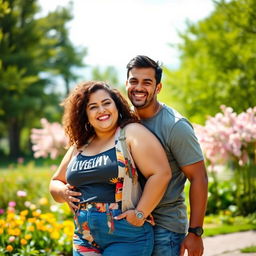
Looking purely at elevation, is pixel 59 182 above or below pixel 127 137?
below

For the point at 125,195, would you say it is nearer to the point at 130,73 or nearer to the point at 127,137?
the point at 127,137

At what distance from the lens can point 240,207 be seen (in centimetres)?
834

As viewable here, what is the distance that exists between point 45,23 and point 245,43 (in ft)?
87.4

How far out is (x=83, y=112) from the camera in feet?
10.9

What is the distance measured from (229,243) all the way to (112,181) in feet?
11.8

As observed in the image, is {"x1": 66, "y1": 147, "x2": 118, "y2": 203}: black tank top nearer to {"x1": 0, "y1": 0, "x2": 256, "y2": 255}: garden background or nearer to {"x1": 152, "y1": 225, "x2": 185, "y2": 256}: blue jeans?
{"x1": 152, "y1": 225, "x2": 185, "y2": 256}: blue jeans

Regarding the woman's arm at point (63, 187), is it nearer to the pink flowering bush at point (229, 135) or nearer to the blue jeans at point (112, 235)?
the blue jeans at point (112, 235)

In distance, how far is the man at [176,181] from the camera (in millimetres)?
3082

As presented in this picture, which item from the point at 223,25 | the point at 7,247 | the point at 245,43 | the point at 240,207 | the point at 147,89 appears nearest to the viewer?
the point at 147,89

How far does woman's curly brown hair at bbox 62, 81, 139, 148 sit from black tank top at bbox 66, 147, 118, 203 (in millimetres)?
256

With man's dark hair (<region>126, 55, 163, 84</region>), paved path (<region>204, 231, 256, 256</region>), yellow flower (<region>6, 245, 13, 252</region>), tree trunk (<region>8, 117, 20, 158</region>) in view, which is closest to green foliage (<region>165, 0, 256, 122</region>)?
paved path (<region>204, 231, 256, 256</region>)

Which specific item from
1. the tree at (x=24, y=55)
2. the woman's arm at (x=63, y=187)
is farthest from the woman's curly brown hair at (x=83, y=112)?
the tree at (x=24, y=55)

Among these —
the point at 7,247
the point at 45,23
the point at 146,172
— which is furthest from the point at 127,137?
the point at 45,23

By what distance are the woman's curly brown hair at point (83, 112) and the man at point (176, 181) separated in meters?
0.10
